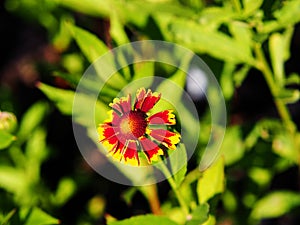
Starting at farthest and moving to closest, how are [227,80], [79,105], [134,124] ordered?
1. [227,80]
2. [79,105]
3. [134,124]

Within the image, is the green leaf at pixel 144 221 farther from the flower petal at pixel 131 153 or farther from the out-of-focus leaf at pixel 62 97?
the out-of-focus leaf at pixel 62 97

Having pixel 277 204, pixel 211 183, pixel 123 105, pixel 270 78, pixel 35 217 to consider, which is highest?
pixel 123 105

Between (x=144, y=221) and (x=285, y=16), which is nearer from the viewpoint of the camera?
(x=144, y=221)

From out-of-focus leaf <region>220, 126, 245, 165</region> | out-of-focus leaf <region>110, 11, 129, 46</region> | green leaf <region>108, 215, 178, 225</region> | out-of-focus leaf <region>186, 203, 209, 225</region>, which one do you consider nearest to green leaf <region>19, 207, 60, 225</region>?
green leaf <region>108, 215, 178, 225</region>

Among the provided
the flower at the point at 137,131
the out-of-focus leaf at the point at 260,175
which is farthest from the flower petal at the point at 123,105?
the out-of-focus leaf at the point at 260,175

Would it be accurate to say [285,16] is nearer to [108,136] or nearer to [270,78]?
[270,78]

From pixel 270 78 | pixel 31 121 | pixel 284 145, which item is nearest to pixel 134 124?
pixel 270 78
